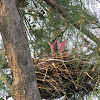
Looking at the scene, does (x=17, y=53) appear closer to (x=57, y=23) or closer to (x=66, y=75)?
(x=66, y=75)

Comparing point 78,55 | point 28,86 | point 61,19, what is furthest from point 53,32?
point 28,86

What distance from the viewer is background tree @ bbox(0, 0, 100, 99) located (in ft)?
1.89

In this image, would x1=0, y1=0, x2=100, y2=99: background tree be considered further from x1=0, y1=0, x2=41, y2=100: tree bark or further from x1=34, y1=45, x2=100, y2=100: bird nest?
x1=0, y1=0, x2=41, y2=100: tree bark

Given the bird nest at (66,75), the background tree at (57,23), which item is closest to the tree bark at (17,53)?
the bird nest at (66,75)

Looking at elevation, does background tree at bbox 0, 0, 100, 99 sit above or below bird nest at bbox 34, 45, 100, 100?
above

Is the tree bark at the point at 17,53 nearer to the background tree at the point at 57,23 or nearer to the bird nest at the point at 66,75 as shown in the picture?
the bird nest at the point at 66,75

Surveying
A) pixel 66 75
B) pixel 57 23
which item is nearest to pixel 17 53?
pixel 66 75

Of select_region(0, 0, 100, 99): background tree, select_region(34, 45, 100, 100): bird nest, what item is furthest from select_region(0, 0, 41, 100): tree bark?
select_region(0, 0, 100, 99): background tree

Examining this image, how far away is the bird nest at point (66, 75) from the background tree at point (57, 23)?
0.16ft

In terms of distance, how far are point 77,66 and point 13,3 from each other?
28 centimetres

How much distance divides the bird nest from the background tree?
0.05 m

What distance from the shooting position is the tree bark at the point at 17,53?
1.80 ft

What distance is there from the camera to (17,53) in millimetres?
547

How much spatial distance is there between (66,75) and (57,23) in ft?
0.82
